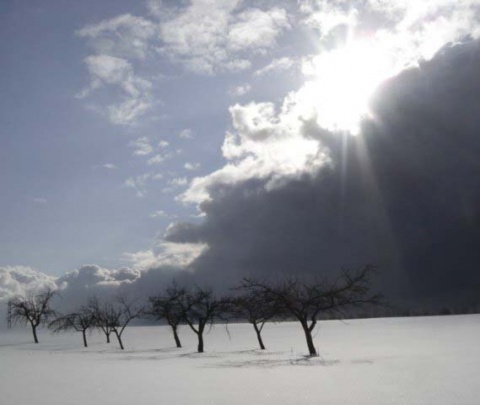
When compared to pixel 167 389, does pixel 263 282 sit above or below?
above

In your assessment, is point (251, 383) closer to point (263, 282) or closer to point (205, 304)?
point (263, 282)

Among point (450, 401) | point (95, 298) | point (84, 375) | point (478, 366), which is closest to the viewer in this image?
point (450, 401)

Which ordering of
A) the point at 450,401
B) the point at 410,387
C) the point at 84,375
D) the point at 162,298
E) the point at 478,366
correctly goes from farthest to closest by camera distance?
the point at 162,298
the point at 84,375
the point at 478,366
the point at 410,387
the point at 450,401

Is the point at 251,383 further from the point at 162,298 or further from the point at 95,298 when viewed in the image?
the point at 95,298

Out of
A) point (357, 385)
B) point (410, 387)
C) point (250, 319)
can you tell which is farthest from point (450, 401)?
point (250, 319)

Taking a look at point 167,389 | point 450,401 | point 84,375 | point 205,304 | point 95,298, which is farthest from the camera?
point 95,298

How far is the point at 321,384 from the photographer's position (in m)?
15.0

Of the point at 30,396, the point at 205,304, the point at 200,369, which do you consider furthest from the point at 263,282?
the point at 30,396

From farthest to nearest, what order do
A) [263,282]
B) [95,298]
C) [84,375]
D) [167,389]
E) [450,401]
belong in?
[95,298], [263,282], [84,375], [167,389], [450,401]

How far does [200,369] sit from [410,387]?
10.4 metres

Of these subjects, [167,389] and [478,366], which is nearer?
[167,389]

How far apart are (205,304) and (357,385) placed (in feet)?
85.8

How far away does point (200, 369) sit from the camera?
21312mm

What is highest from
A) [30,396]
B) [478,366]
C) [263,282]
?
[263,282]
